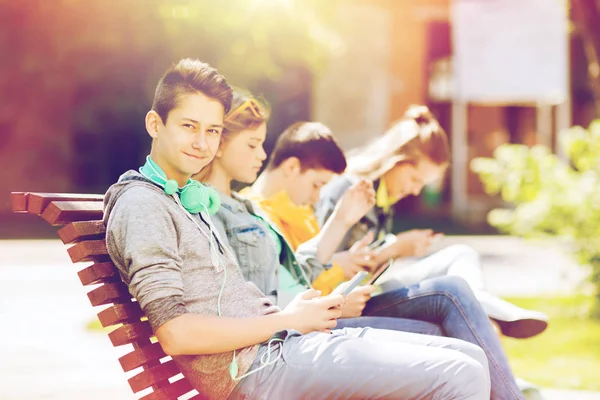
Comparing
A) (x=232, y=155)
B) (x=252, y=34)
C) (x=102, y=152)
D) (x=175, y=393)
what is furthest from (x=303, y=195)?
(x=102, y=152)

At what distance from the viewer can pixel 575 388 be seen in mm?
4676

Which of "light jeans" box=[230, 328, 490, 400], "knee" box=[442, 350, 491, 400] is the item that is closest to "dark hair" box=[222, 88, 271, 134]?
"light jeans" box=[230, 328, 490, 400]

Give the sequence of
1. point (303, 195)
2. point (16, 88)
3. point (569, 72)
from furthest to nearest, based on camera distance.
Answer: point (569, 72) → point (16, 88) → point (303, 195)

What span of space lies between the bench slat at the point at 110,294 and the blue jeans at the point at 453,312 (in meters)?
1.03

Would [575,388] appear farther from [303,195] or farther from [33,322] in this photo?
[33,322]

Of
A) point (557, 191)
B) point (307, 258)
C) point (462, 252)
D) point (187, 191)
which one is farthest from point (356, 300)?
point (557, 191)

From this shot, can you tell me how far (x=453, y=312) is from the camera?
3.10 metres

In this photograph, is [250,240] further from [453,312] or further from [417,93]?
[417,93]

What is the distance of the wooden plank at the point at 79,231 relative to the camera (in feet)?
7.89

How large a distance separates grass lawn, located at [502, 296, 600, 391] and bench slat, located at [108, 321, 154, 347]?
2.95 metres

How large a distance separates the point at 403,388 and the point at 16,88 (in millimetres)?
16983

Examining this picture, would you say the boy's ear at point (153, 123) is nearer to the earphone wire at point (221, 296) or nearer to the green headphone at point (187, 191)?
the green headphone at point (187, 191)

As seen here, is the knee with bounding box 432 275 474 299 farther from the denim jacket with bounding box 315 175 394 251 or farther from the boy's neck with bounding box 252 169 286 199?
the denim jacket with bounding box 315 175 394 251

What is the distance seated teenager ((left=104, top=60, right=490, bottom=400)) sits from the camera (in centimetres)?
221
